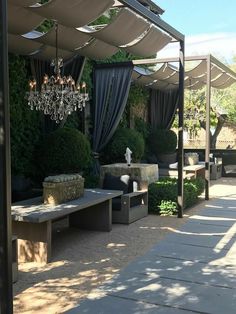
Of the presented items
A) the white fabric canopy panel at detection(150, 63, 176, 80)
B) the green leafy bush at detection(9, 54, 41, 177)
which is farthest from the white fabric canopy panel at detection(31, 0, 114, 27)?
the white fabric canopy panel at detection(150, 63, 176, 80)

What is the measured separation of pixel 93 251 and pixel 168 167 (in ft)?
26.4

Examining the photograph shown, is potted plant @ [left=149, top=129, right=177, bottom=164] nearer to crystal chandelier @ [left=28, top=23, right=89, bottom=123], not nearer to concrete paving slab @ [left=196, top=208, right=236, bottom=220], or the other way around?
concrete paving slab @ [left=196, top=208, right=236, bottom=220]

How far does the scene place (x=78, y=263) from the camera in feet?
16.8

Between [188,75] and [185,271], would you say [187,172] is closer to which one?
[188,75]

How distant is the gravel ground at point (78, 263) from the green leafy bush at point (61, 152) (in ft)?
3.97

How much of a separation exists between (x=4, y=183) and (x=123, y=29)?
446 centimetres

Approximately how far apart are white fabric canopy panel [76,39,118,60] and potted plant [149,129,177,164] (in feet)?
17.7

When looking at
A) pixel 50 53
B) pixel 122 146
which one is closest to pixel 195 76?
pixel 122 146

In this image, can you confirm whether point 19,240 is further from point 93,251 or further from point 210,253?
point 210,253

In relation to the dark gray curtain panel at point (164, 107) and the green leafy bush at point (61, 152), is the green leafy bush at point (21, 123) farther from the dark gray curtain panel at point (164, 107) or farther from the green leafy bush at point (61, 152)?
the dark gray curtain panel at point (164, 107)

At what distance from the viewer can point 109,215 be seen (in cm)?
680

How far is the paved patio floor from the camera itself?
149 inches

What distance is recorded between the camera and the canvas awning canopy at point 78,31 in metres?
5.55

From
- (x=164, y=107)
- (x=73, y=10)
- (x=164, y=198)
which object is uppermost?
(x=73, y=10)
